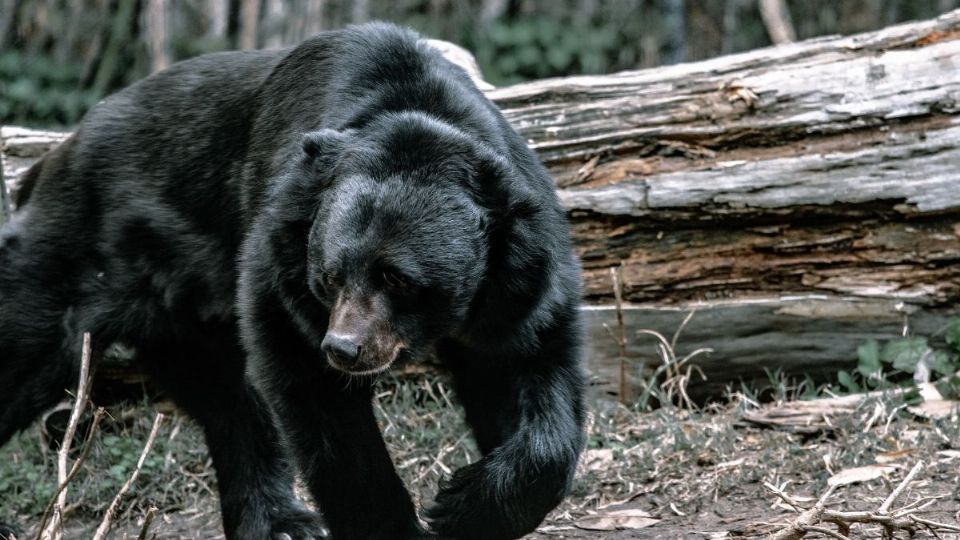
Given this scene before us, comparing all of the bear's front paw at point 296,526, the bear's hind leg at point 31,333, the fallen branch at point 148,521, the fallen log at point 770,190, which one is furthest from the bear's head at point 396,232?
the fallen log at point 770,190

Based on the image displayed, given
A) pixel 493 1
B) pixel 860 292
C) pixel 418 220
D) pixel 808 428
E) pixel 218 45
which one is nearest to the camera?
pixel 418 220

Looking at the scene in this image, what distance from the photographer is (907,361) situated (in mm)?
5637

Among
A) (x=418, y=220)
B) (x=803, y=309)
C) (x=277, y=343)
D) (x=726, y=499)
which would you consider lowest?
(x=726, y=499)

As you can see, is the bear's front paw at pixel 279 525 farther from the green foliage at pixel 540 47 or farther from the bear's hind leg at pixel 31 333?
the green foliage at pixel 540 47

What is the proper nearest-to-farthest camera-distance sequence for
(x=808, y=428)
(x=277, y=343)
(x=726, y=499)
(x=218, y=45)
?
1. (x=277, y=343)
2. (x=726, y=499)
3. (x=808, y=428)
4. (x=218, y=45)

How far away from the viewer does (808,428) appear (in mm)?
5324

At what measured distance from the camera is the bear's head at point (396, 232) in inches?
148

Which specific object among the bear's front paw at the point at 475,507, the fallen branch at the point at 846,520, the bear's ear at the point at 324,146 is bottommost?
the bear's front paw at the point at 475,507

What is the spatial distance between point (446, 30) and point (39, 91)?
3.68m

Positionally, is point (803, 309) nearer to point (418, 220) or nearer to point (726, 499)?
point (726, 499)

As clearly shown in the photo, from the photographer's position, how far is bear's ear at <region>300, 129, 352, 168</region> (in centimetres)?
392

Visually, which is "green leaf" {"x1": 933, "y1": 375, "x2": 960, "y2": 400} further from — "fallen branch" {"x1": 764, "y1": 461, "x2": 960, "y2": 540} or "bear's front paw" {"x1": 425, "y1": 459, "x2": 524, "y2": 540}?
"bear's front paw" {"x1": 425, "y1": 459, "x2": 524, "y2": 540}

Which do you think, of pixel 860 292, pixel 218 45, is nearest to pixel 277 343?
pixel 860 292

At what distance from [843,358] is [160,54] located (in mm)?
6979
